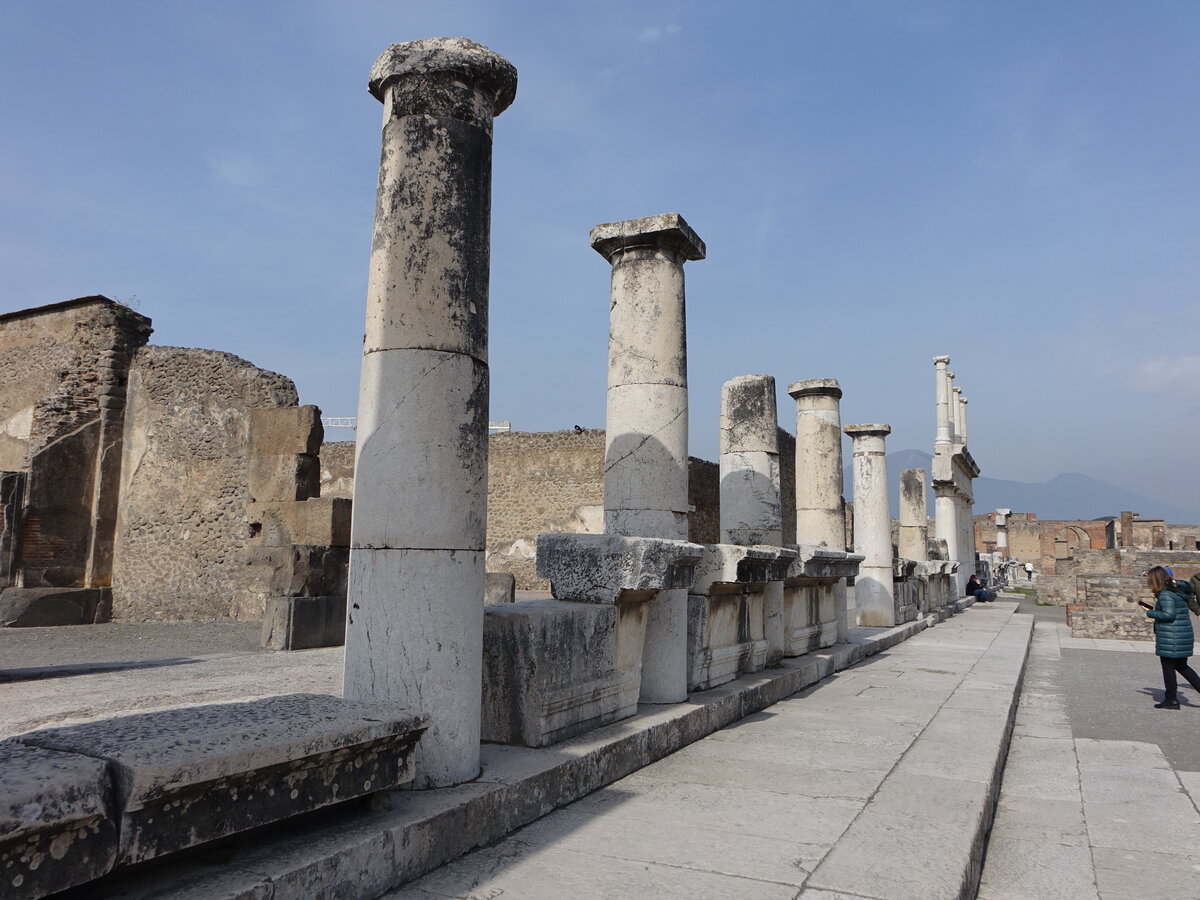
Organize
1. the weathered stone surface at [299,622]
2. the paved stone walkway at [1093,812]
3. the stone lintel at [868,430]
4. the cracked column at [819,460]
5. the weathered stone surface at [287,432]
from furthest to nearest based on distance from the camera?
the stone lintel at [868,430] → the weathered stone surface at [287,432] → the cracked column at [819,460] → the weathered stone surface at [299,622] → the paved stone walkway at [1093,812]

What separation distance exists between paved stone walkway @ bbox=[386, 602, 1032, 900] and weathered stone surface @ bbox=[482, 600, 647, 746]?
1.26 ft

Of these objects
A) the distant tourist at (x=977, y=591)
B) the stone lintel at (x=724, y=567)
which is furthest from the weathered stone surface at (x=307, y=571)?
the distant tourist at (x=977, y=591)

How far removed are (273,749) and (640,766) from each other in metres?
2.23

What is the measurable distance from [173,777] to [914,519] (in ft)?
58.1

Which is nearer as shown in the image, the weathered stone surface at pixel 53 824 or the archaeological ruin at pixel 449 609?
the weathered stone surface at pixel 53 824

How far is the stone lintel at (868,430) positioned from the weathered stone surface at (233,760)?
10524 millimetres

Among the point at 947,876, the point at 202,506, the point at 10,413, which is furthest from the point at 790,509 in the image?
the point at 947,876

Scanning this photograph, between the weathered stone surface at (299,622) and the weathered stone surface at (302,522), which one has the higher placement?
the weathered stone surface at (302,522)

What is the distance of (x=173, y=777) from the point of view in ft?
7.14

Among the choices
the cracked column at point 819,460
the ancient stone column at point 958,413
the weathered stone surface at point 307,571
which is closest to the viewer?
the weathered stone surface at point 307,571

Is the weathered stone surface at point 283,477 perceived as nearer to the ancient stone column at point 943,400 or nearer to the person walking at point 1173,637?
the person walking at point 1173,637

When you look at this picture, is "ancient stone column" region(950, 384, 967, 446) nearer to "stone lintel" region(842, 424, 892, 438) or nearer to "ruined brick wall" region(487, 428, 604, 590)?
"ruined brick wall" region(487, 428, 604, 590)

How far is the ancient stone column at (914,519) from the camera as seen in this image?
17766mm

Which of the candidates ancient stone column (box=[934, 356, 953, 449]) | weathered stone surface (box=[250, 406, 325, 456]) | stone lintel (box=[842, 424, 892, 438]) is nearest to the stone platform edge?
weathered stone surface (box=[250, 406, 325, 456])
